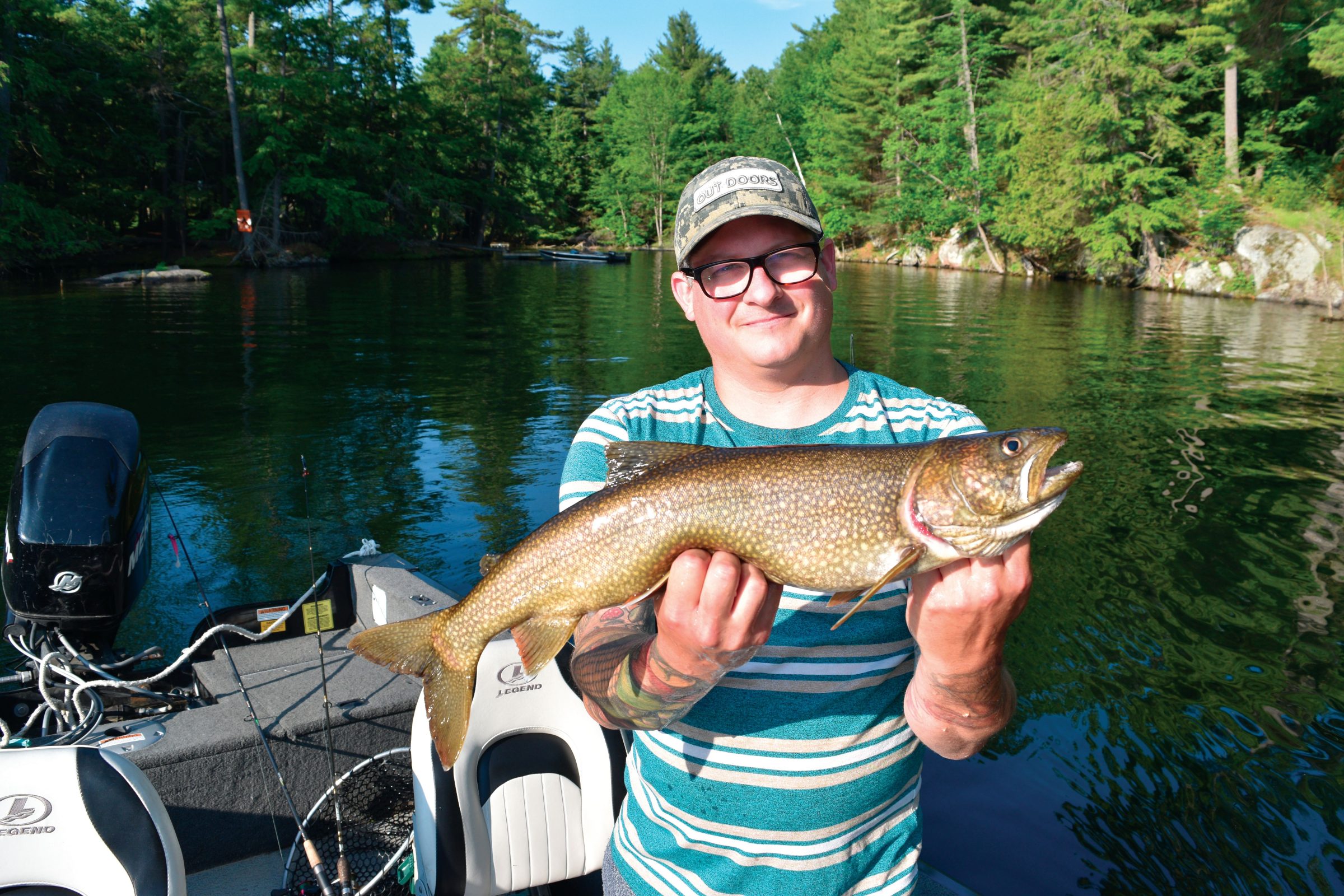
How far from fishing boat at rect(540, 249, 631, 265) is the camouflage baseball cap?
51.9m

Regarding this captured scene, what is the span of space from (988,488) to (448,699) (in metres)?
1.55

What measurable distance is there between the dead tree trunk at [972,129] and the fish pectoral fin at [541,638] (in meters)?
49.2

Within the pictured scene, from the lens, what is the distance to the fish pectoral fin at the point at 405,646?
2.44 m

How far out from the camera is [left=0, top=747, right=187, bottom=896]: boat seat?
2525 mm

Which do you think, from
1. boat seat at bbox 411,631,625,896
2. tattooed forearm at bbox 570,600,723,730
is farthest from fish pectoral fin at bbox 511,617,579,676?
boat seat at bbox 411,631,625,896

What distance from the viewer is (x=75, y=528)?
447 centimetres

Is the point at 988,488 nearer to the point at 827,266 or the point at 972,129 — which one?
the point at 827,266

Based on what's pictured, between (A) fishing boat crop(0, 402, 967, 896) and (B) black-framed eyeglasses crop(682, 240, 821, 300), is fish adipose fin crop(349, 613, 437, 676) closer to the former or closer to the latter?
(A) fishing boat crop(0, 402, 967, 896)

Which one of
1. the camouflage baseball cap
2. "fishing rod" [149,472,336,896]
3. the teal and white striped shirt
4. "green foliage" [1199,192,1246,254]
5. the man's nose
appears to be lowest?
"fishing rod" [149,472,336,896]

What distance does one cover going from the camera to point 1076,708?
6062 mm

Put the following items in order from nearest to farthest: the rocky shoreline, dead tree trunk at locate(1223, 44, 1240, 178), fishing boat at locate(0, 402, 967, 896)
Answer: fishing boat at locate(0, 402, 967, 896) < the rocky shoreline < dead tree trunk at locate(1223, 44, 1240, 178)

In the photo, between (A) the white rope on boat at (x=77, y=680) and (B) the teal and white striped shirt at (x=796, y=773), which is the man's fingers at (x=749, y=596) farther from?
(A) the white rope on boat at (x=77, y=680)

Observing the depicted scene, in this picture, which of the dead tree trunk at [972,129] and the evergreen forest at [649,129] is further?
the dead tree trunk at [972,129]

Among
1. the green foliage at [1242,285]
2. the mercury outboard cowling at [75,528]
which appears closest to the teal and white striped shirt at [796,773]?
the mercury outboard cowling at [75,528]
